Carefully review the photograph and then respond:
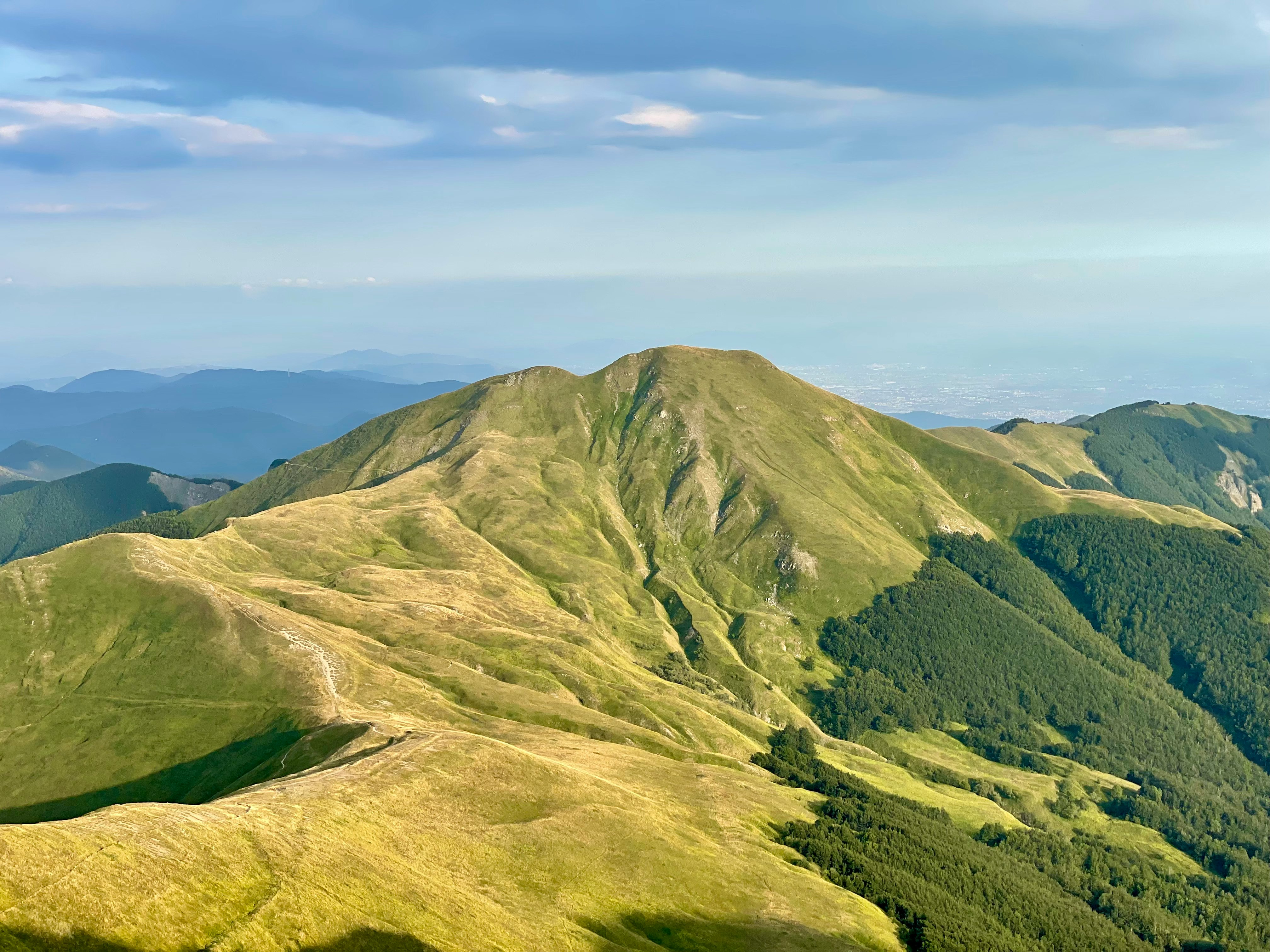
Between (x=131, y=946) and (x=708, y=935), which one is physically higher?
(x=131, y=946)

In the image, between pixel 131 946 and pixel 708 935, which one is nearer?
pixel 131 946

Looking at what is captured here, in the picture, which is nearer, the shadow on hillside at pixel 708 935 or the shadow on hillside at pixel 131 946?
the shadow on hillside at pixel 131 946

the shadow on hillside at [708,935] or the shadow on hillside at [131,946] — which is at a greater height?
the shadow on hillside at [131,946]

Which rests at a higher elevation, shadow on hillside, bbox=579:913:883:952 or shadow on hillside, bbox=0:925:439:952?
shadow on hillside, bbox=0:925:439:952

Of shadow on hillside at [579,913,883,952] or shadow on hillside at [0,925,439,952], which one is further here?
shadow on hillside at [579,913,883,952]

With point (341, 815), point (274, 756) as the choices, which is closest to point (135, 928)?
point (341, 815)
